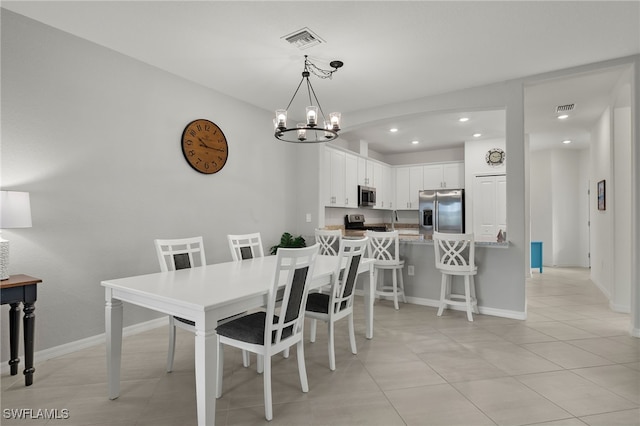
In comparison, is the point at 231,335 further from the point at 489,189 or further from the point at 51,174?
the point at 489,189

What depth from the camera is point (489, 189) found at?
6.45 m

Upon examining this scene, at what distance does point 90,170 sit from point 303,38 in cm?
217

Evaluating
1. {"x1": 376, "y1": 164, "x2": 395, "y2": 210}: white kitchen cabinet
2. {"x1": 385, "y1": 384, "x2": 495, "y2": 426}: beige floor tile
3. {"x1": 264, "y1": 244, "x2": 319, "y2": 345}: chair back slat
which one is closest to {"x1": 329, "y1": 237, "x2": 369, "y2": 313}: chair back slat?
{"x1": 264, "y1": 244, "x2": 319, "y2": 345}: chair back slat

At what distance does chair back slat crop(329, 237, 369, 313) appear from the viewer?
2.51 meters

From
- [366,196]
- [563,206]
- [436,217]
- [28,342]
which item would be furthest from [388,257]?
[563,206]

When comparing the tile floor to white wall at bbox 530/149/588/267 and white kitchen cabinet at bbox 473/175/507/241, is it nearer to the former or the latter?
white kitchen cabinet at bbox 473/175/507/241

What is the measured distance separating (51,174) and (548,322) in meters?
4.89

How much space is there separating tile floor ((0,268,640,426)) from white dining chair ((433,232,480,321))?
42 centimetres

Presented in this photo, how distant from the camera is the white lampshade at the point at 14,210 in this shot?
2.17 meters

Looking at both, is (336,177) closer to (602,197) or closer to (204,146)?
(204,146)

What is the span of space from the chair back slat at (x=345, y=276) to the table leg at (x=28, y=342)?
2058mm

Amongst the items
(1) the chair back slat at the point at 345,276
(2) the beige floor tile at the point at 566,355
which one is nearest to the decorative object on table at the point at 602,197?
Answer: (2) the beige floor tile at the point at 566,355

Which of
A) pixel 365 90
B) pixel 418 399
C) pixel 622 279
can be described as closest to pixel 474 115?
pixel 365 90

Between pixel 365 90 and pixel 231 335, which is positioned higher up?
pixel 365 90
